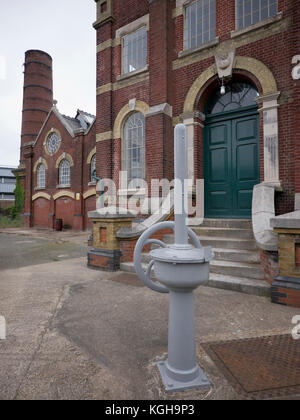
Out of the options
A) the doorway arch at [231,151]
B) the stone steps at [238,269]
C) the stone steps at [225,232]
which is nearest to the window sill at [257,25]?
the doorway arch at [231,151]

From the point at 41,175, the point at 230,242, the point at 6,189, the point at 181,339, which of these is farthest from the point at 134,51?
the point at 6,189

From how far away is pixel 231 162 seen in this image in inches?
276

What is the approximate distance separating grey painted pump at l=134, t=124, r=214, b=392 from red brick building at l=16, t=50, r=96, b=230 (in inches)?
563

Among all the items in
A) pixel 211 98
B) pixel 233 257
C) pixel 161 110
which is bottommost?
pixel 233 257

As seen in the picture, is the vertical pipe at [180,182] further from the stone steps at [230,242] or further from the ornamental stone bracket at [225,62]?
the ornamental stone bracket at [225,62]

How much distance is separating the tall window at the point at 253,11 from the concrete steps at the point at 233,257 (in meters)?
5.35

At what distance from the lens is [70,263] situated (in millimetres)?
6184

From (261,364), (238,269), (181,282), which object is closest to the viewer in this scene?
(181,282)

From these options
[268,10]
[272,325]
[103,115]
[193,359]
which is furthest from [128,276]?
[268,10]

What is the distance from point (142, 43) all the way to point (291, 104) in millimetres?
5634

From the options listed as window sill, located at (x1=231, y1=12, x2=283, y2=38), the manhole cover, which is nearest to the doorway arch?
window sill, located at (x1=231, y1=12, x2=283, y2=38)

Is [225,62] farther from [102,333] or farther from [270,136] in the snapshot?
[102,333]

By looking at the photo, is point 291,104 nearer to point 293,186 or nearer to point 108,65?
point 293,186

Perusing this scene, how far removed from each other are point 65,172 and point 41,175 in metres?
3.03
